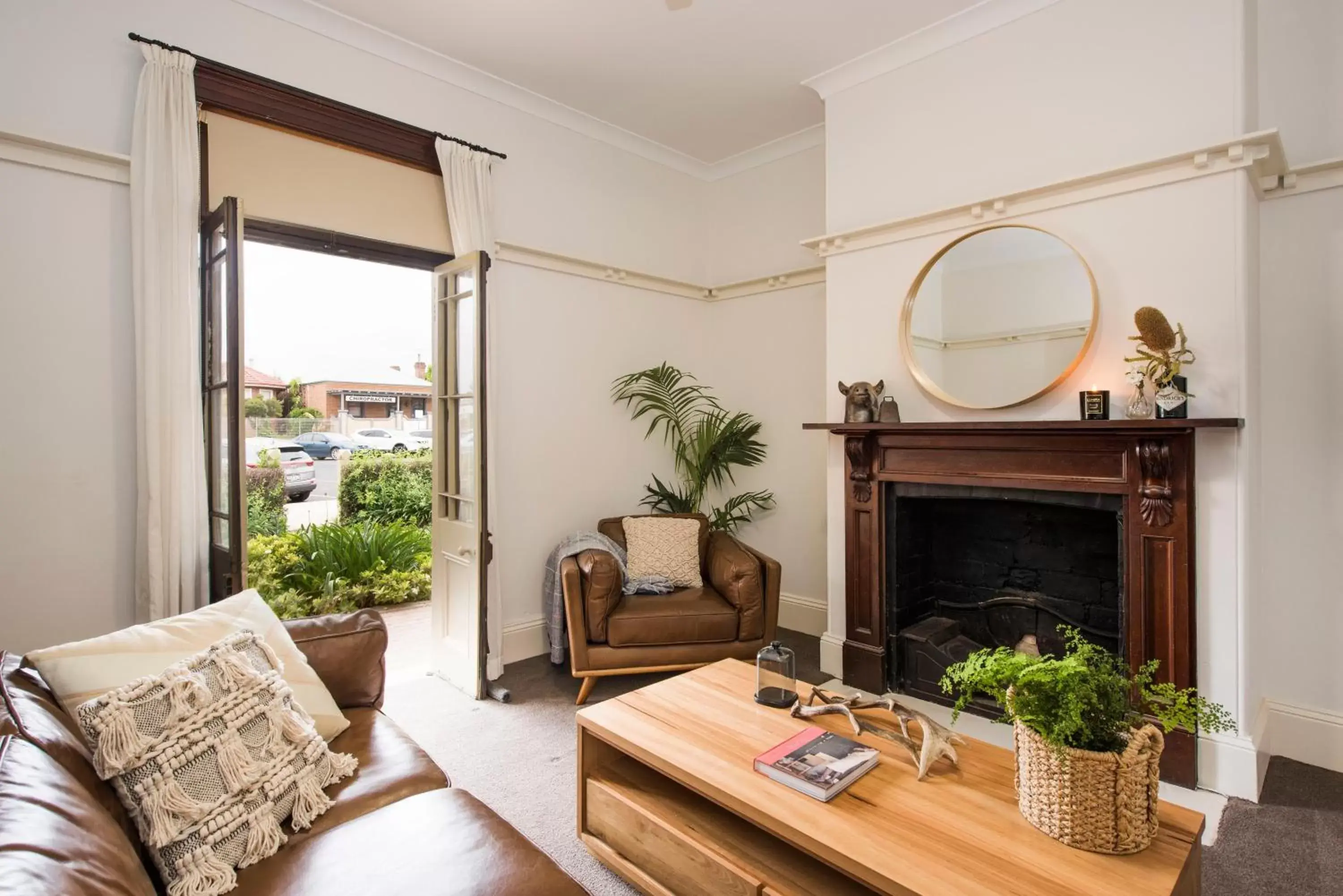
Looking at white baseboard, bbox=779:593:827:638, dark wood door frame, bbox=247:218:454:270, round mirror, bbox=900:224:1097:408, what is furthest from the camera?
white baseboard, bbox=779:593:827:638

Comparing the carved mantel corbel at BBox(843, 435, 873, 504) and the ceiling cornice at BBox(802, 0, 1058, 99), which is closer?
the ceiling cornice at BBox(802, 0, 1058, 99)

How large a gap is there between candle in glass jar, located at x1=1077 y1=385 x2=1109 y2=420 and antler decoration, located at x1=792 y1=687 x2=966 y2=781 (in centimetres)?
142

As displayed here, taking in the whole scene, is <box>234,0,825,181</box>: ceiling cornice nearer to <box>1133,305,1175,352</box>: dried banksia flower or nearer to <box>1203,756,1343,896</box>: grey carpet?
<box>1133,305,1175,352</box>: dried banksia flower

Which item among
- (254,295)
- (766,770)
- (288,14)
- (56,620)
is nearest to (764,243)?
(288,14)

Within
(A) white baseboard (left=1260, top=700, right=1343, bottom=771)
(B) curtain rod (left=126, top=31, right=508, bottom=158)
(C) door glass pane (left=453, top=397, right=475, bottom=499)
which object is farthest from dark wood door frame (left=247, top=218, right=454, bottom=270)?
(A) white baseboard (left=1260, top=700, right=1343, bottom=771)

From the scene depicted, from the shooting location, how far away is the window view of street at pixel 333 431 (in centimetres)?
461

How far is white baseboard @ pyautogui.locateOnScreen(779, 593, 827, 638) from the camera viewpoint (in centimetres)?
421

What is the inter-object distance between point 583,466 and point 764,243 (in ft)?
6.09

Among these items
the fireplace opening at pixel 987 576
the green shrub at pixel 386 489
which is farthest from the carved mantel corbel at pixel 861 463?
the green shrub at pixel 386 489

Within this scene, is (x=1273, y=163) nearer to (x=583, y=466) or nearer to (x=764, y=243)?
(x=764, y=243)

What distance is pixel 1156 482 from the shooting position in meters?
2.47

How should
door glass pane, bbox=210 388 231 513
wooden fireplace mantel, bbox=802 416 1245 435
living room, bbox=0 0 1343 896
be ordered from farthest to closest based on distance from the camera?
door glass pane, bbox=210 388 231 513
wooden fireplace mantel, bbox=802 416 1245 435
living room, bbox=0 0 1343 896

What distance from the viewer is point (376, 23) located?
10.2 feet

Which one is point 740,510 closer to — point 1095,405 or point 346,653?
point 1095,405
